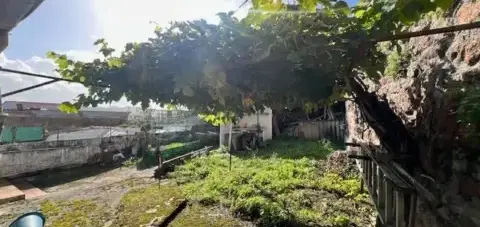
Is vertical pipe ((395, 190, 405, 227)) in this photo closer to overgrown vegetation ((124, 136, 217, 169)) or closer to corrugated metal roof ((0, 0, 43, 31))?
corrugated metal roof ((0, 0, 43, 31))

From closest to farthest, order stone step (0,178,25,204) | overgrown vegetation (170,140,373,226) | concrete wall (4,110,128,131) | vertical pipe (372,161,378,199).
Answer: vertical pipe (372,161,378,199)
overgrown vegetation (170,140,373,226)
stone step (0,178,25,204)
concrete wall (4,110,128,131)

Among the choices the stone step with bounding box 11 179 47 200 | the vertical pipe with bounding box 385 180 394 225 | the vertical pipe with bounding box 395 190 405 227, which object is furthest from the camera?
the stone step with bounding box 11 179 47 200

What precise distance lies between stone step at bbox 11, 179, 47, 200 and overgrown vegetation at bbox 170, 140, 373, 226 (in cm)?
372

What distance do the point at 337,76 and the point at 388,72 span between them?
1.55m

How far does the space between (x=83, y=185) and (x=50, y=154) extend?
3.40m

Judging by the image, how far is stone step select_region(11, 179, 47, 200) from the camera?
8397 millimetres

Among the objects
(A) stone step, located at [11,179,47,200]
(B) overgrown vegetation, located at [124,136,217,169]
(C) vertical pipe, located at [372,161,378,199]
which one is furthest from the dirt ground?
(C) vertical pipe, located at [372,161,378,199]

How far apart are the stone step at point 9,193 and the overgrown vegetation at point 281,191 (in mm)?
3954

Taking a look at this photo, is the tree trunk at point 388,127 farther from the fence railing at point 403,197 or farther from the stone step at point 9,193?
the stone step at point 9,193

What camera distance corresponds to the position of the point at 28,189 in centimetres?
919

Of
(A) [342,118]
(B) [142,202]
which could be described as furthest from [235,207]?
(A) [342,118]

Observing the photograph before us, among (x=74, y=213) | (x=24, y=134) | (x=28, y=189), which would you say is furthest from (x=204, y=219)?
(x=24, y=134)

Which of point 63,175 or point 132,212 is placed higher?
point 132,212

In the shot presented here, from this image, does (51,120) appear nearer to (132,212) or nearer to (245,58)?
(132,212)
